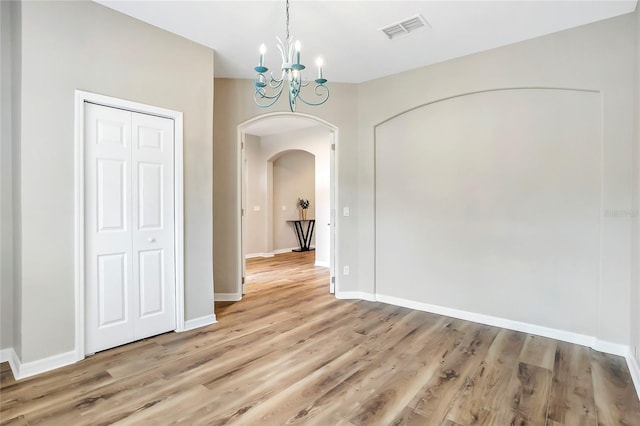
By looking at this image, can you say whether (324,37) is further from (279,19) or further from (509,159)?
(509,159)

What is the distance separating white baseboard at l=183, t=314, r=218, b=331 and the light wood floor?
0.12m

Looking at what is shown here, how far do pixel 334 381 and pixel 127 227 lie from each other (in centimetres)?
223

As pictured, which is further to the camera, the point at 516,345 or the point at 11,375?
the point at 516,345

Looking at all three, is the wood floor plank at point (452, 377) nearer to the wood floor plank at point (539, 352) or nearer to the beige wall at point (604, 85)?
the wood floor plank at point (539, 352)

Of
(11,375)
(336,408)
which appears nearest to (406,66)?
(336,408)

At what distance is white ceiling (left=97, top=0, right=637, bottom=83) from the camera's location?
8.96 ft

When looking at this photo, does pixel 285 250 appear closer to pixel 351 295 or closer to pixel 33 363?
pixel 351 295

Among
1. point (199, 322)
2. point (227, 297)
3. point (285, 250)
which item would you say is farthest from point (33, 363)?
point (285, 250)

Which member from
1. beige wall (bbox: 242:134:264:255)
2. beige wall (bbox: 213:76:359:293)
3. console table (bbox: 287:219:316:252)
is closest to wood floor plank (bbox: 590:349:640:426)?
beige wall (bbox: 213:76:359:293)

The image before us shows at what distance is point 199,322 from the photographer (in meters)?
3.44

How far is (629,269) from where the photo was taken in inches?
110

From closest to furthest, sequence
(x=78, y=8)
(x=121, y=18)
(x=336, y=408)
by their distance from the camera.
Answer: (x=336, y=408)
(x=78, y=8)
(x=121, y=18)

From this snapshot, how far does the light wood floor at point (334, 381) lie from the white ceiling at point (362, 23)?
9.73 ft

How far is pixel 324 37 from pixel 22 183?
9.39 ft
